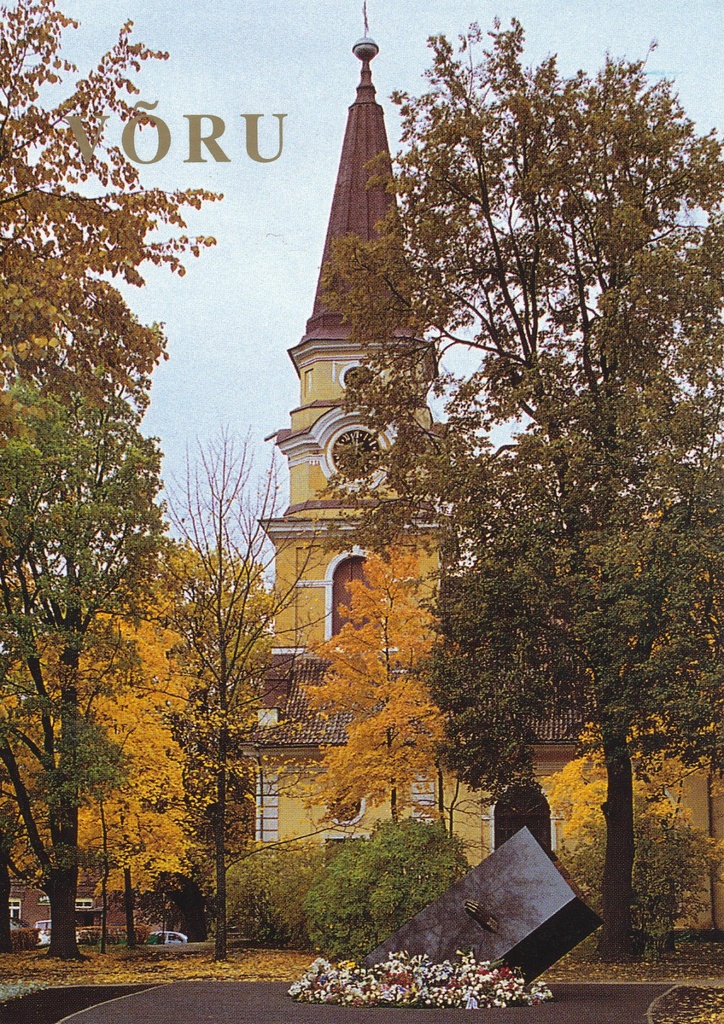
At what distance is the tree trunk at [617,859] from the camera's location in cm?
2123

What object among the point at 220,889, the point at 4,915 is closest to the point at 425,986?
the point at 220,889

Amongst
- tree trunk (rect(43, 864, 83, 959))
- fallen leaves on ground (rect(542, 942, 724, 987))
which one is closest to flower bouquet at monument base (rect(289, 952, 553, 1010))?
fallen leaves on ground (rect(542, 942, 724, 987))

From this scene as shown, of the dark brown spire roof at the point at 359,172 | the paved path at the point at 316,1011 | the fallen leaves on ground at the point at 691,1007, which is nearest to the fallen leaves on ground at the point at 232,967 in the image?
the fallen leaves on ground at the point at 691,1007

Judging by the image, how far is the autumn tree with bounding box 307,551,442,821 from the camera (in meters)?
28.0

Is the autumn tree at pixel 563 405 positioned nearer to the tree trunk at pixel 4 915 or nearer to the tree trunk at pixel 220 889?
the tree trunk at pixel 220 889

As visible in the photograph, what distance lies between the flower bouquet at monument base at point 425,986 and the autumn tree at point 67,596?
895 cm

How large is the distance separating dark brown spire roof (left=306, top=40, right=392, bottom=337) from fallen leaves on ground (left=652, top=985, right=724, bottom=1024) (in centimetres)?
2739

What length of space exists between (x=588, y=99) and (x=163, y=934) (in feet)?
102

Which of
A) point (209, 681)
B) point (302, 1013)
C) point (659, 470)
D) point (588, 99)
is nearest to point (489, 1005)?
point (302, 1013)

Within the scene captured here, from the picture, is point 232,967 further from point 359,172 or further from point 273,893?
point 359,172

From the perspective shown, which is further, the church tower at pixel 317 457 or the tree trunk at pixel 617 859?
the church tower at pixel 317 457

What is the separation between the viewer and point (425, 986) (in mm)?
14133

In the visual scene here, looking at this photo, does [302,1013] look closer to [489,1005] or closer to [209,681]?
[489,1005]

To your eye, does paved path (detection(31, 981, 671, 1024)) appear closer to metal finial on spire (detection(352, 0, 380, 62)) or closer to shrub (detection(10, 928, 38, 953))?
shrub (detection(10, 928, 38, 953))
